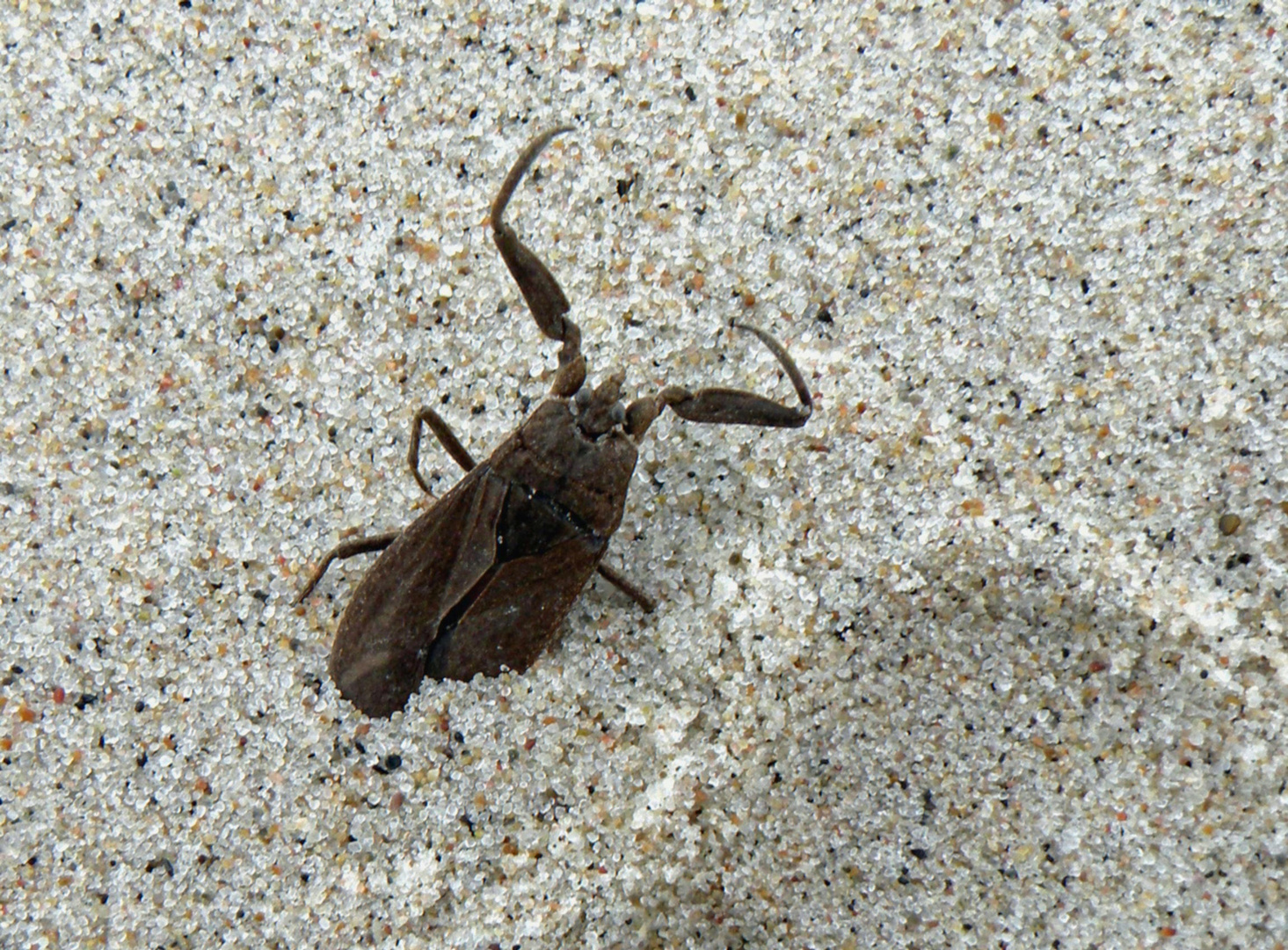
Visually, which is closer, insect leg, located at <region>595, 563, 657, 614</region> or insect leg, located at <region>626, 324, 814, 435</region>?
insect leg, located at <region>626, 324, 814, 435</region>

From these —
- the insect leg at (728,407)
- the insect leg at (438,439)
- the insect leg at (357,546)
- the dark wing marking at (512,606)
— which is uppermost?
the insect leg at (438,439)

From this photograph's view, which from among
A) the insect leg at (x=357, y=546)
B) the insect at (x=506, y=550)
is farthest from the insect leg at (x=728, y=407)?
the insect leg at (x=357, y=546)

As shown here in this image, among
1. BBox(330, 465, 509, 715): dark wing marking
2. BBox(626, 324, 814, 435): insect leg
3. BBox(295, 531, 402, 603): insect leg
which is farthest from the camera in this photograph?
BBox(295, 531, 402, 603): insect leg

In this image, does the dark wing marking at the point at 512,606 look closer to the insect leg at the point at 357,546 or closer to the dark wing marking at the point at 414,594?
the dark wing marking at the point at 414,594

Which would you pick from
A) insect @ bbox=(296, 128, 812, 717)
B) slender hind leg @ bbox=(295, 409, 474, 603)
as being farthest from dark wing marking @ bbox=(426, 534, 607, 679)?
slender hind leg @ bbox=(295, 409, 474, 603)

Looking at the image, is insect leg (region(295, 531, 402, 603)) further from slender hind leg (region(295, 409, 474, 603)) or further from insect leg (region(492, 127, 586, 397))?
insect leg (region(492, 127, 586, 397))

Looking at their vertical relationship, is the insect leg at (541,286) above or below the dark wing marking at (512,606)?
above

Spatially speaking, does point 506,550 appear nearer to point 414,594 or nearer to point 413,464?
point 414,594

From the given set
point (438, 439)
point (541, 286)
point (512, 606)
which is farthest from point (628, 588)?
point (541, 286)
